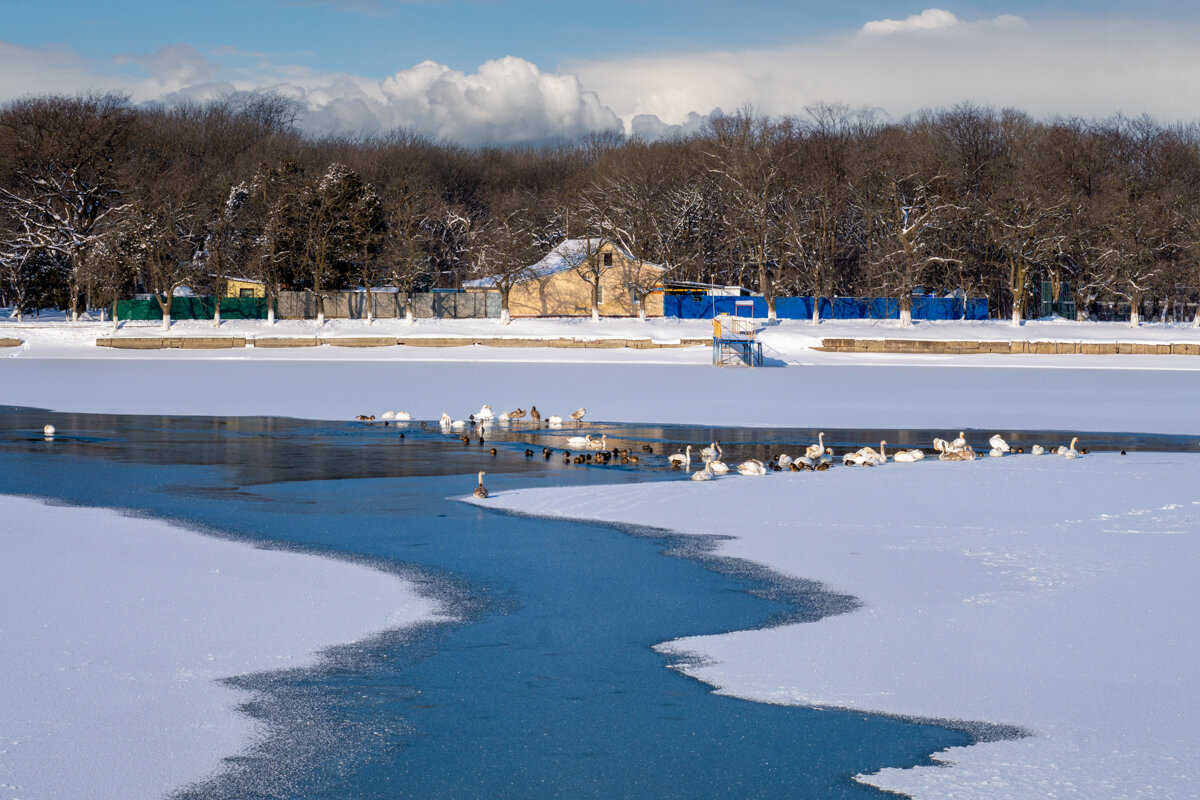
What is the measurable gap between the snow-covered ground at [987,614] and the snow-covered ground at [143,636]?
312 centimetres

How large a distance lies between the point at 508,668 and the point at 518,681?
1.02 feet

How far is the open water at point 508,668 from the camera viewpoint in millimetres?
6754

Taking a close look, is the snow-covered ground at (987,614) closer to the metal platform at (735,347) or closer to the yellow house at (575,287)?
the metal platform at (735,347)

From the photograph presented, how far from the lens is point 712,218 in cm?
8706

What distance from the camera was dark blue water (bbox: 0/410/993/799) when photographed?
22.1ft

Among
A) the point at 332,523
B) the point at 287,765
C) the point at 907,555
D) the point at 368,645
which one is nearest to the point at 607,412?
the point at 332,523

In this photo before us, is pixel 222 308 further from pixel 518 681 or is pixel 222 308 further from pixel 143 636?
pixel 518 681

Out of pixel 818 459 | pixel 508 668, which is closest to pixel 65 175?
pixel 818 459

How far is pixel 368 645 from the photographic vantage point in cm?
917

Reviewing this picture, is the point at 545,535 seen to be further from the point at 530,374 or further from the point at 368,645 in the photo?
the point at 530,374

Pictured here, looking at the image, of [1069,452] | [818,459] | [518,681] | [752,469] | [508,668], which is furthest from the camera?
[1069,452]

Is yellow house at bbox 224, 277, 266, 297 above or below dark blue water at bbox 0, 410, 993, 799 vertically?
above

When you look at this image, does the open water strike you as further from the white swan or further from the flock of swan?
the white swan

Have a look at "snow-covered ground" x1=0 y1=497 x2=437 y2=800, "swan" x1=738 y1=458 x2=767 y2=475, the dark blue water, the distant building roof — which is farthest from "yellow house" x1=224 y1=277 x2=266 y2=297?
"snow-covered ground" x1=0 y1=497 x2=437 y2=800
